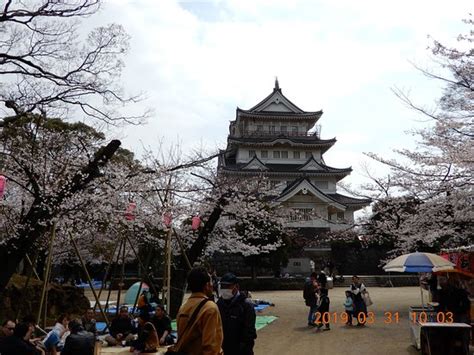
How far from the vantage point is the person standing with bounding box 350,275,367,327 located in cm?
1225

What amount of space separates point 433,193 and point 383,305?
26.4 ft

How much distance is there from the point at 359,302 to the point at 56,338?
26.2 ft

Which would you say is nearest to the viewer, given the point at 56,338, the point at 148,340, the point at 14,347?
the point at 14,347

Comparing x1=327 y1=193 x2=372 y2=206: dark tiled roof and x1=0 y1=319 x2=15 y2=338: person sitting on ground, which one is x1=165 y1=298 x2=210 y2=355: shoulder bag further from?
x1=327 y1=193 x2=372 y2=206: dark tiled roof

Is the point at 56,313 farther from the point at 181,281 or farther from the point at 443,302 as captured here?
the point at 443,302

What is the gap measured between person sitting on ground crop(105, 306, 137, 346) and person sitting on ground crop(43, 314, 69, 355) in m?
1.63

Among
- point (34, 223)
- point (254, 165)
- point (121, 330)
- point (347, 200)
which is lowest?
point (121, 330)

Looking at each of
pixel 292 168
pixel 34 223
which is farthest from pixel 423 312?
pixel 292 168

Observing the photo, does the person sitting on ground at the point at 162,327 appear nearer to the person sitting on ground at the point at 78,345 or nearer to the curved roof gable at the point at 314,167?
the person sitting on ground at the point at 78,345

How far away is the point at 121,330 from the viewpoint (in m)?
10.1

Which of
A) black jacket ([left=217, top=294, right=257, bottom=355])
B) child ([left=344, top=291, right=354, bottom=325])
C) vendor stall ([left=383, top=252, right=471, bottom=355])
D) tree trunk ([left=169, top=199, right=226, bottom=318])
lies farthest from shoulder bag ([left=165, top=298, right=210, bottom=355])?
tree trunk ([left=169, top=199, right=226, bottom=318])

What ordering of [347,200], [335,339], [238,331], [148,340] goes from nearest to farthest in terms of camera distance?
1. [238,331]
2. [148,340]
3. [335,339]
4. [347,200]

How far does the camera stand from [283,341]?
10.5 metres

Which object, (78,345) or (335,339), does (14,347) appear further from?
(335,339)
